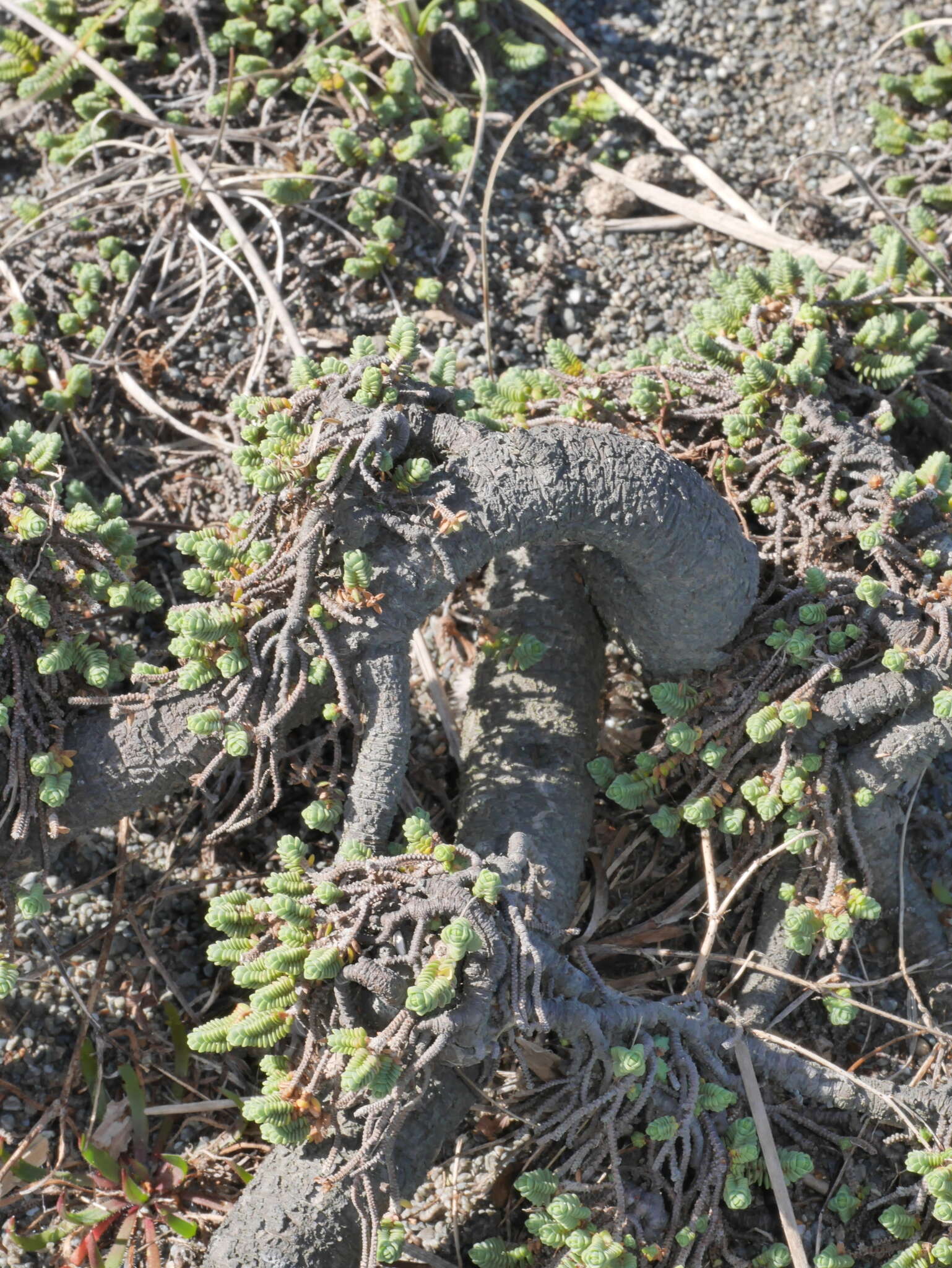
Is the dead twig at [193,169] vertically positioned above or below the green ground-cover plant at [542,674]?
above

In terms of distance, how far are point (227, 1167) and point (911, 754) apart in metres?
2.03

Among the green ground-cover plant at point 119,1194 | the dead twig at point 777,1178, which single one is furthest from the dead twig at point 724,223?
the green ground-cover plant at point 119,1194

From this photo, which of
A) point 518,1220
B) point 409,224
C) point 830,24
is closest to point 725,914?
point 518,1220

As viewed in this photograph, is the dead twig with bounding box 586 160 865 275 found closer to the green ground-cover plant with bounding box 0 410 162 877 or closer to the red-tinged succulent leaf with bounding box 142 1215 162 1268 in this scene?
the green ground-cover plant with bounding box 0 410 162 877

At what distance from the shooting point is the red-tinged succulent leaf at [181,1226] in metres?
2.71

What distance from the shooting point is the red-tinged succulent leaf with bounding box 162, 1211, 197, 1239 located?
2.71 meters

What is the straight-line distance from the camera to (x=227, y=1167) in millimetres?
2875

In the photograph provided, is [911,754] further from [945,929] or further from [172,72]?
[172,72]

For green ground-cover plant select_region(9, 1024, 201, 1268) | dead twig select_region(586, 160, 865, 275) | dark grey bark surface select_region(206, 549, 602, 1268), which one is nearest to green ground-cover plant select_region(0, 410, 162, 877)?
green ground-cover plant select_region(9, 1024, 201, 1268)

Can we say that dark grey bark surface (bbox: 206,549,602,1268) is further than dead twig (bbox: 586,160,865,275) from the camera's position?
No

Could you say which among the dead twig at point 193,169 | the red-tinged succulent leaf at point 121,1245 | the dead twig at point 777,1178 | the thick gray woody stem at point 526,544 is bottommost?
the dead twig at point 777,1178

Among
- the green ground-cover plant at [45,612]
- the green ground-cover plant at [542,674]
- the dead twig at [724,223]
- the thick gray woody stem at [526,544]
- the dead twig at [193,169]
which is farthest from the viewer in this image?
the dead twig at [724,223]

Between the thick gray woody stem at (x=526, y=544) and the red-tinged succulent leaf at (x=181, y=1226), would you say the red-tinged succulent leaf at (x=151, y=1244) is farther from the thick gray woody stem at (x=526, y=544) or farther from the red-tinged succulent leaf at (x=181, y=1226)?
the thick gray woody stem at (x=526, y=544)

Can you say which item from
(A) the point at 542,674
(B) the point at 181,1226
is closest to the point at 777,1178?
(A) the point at 542,674
